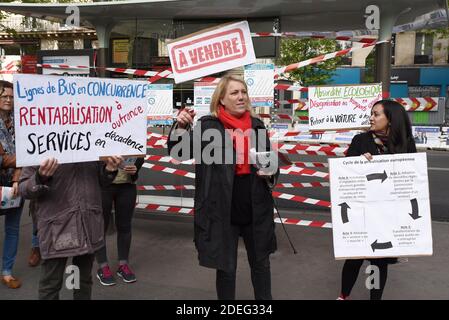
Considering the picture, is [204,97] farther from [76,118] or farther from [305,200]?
[76,118]

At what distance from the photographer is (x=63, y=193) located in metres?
2.98

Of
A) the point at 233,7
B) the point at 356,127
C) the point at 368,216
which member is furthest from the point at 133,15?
the point at 368,216

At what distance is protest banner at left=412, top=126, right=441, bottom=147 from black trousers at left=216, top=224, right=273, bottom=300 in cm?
1574

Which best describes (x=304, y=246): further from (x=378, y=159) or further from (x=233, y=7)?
(x=233, y=7)

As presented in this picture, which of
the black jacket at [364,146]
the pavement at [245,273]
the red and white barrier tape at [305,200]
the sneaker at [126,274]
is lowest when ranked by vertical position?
the pavement at [245,273]

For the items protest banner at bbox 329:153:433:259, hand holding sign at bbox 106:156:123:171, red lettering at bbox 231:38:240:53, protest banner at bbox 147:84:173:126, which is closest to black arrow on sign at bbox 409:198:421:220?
protest banner at bbox 329:153:433:259

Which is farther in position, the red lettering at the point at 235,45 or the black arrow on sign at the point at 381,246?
the red lettering at the point at 235,45

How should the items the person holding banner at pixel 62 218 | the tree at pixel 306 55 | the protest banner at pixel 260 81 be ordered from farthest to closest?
the tree at pixel 306 55
the protest banner at pixel 260 81
the person holding banner at pixel 62 218

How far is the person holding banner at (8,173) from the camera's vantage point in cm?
406

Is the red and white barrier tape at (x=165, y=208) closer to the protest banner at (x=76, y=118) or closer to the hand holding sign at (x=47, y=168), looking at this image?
the protest banner at (x=76, y=118)

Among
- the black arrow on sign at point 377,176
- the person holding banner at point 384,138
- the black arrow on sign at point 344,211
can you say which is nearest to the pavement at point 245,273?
the person holding banner at point 384,138

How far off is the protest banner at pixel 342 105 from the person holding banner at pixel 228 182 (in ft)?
6.94

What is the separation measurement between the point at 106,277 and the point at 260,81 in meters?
2.88

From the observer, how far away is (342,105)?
5137mm
